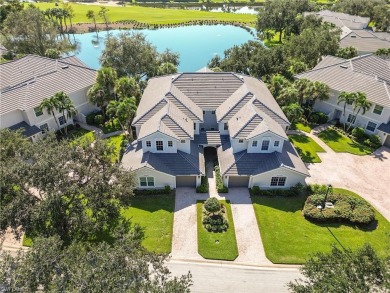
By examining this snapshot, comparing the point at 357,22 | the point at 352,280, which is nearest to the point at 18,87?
the point at 352,280

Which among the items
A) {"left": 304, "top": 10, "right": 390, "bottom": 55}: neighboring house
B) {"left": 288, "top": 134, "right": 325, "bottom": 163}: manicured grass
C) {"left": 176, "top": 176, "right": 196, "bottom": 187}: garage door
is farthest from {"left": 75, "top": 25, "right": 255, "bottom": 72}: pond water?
{"left": 176, "top": 176, "right": 196, "bottom": 187}: garage door

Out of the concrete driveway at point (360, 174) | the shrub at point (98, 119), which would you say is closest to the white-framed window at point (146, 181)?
the shrub at point (98, 119)

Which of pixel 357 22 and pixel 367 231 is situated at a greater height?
pixel 357 22

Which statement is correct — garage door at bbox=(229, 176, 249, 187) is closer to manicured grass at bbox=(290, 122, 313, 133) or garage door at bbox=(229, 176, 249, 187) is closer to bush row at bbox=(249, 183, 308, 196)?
bush row at bbox=(249, 183, 308, 196)

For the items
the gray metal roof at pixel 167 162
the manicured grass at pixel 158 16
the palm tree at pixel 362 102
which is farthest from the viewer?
the manicured grass at pixel 158 16

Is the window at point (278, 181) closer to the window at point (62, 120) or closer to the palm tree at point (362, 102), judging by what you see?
the palm tree at point (362, 102)

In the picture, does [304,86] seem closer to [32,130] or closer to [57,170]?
[57,170]
